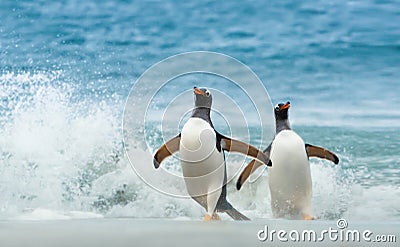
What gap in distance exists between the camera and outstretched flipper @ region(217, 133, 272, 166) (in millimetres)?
2363

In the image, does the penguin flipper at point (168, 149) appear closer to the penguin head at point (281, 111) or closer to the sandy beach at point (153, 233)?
the penguin head at point (281, 111)

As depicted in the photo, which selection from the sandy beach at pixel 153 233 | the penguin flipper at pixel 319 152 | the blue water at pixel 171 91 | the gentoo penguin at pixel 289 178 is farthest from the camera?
the blue water at pixel 171 91

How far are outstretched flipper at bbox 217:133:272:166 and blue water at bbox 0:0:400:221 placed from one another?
153 cm

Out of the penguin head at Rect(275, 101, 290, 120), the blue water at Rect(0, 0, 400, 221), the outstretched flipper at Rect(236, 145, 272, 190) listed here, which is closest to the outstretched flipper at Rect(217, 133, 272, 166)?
the outstretched flipper at Rect(236, 145, 272, 190)

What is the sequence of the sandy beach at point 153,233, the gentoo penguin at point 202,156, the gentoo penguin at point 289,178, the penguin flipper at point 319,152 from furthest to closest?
the penguin flipper at point 319,152, the gentoo penguin at point 289,178, the gentoo penguin at point 202,156, the sandy beach at point 153,233

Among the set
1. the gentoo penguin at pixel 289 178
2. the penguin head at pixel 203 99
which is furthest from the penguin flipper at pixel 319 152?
the penguin head at pixel 203 99

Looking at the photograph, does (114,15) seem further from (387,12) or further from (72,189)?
(72,189)

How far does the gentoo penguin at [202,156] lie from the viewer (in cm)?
229

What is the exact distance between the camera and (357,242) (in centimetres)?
142

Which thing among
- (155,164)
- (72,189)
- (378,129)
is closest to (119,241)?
(155,164)

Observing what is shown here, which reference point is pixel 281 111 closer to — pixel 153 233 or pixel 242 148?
pixel 242 148

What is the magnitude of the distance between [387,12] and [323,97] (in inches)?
49.2

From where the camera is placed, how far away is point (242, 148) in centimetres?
239

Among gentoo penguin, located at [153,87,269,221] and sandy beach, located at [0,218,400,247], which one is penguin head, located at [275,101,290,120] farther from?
sandy beach, located at [0,218,400,247]
